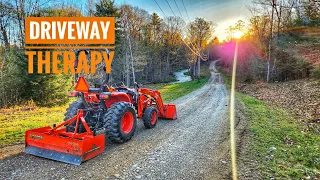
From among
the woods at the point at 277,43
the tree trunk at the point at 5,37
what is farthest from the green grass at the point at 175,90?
the tree trunk at the point at 5,37

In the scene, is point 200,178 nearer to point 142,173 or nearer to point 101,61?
point 142,173

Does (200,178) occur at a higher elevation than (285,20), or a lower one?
lower

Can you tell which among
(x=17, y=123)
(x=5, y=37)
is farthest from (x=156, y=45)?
(x=17, y=123)

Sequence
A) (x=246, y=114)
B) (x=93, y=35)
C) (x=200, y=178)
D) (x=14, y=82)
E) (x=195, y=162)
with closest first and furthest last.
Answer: (x=200, y=178) → (x=195, y=162) → (x=246, y=114) → (x=14, y=82) → (x=93, y=35)

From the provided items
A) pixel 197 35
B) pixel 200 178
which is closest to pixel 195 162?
pixel 200 178

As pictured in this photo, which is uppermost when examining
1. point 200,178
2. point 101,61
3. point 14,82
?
point 101,61

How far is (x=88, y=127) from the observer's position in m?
5.43

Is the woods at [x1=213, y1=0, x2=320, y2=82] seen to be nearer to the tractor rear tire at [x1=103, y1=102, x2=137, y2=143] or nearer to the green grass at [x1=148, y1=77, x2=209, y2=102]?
the green grass at [x1=148, y1=77, x2=209, y2=102]

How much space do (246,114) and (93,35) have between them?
676 inches

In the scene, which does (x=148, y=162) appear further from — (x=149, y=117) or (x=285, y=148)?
(x=285, y=148)

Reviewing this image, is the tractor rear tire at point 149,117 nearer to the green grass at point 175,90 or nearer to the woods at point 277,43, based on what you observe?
the green grass at point 175,90

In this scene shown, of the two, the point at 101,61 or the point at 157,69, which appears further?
Answer: the point at 157,69

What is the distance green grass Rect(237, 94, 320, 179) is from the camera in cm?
469

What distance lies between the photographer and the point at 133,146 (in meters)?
6.05
